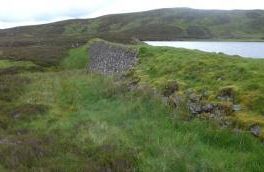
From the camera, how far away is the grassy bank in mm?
12328

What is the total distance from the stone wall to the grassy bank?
6.01m

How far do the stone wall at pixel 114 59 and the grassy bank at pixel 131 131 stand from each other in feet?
19.7

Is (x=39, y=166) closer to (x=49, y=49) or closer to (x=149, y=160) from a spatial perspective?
(x=149, y=160)

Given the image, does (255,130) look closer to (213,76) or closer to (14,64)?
(213,76)

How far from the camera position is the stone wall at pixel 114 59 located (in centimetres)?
3245

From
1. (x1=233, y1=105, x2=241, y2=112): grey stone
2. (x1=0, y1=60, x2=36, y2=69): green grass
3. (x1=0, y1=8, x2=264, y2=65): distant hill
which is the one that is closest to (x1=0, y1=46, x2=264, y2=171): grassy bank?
(x1=233, y1=105, x2=241, y2=112): grey stone

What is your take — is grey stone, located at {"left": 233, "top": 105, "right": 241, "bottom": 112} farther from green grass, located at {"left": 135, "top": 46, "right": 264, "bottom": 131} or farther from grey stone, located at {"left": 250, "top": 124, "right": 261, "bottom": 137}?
grey stone, located at {"left": 250, "top": 124, "right": 261, "bottom": 137}

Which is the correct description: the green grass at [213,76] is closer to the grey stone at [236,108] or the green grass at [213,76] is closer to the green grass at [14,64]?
the grey stone at [236,108]

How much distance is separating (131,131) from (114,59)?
21481 millimetres

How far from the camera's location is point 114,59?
36750 millimetres

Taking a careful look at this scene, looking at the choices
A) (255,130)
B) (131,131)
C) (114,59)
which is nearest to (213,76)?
(131,131)

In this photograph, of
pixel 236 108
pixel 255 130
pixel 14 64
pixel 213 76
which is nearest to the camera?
pixel 255 130

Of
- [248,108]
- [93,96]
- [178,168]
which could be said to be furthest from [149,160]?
[93,96]

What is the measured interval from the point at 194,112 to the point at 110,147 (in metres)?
3.72
